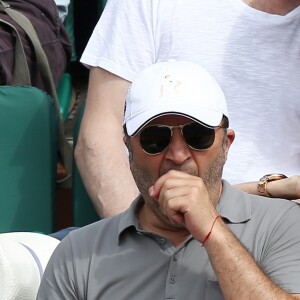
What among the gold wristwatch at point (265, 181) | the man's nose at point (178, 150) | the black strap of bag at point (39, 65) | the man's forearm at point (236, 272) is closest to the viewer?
the man's forearm at point (236, 272)

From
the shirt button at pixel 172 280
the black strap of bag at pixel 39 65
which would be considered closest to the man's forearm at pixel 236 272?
the shirt button at pixel 172 280

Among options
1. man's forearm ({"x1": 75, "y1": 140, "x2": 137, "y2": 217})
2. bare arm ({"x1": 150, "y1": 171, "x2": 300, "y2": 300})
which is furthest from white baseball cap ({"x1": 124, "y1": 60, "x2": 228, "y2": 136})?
man's forearm ({"x1": 75, "y1": 140, "x2": 137, "y2": 217})

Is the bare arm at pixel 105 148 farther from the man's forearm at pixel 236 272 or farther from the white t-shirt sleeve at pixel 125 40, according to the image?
the man's forearm at pixel 236 272

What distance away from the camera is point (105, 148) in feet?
7.66

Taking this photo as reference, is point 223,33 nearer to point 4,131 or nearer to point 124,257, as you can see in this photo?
point 4,131

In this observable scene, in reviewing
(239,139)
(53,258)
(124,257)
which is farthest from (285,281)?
(239,139)

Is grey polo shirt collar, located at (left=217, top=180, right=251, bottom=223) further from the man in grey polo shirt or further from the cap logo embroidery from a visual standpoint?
the cap logo embroidery

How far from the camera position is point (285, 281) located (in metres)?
1.62

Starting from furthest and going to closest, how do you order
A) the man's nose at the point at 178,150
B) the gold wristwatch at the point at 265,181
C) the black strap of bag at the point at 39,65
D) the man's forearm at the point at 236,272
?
the black strap of bag at the point at 39,65 → the gold wristwatch at the point at 265,181 → the man's nose at the point at 178,150 → the man's forearm at the point at 236,272

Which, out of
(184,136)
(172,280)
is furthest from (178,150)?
(172,280)

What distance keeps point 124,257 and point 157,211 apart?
0.11 metres

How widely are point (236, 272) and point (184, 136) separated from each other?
28cm

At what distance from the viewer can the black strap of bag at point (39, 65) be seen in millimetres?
2658

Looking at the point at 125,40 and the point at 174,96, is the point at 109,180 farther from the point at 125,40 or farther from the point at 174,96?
the point at 174,96
